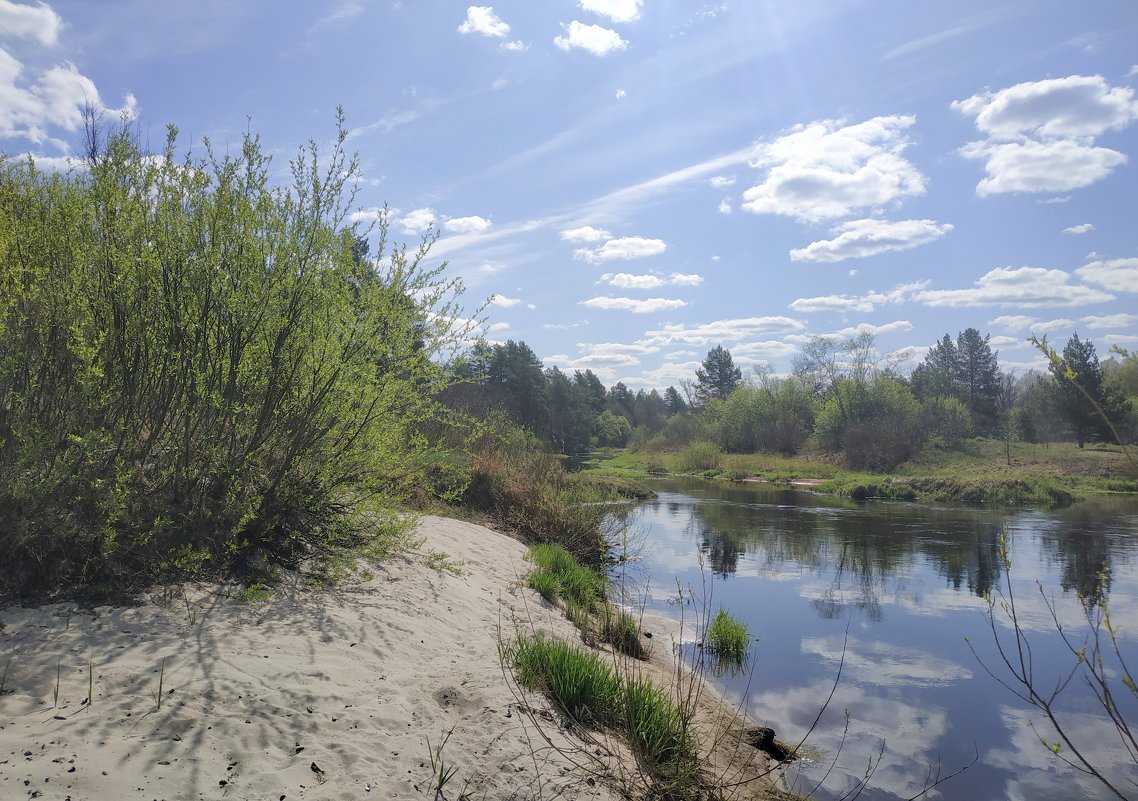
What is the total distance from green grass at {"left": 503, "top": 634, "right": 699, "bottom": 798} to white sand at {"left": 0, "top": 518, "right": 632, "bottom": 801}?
369 mm

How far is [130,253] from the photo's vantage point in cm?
570

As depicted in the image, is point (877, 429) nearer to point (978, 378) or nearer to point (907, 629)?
point (978, 378)

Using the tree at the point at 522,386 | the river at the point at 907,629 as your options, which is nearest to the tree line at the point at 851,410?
the tree at the point at 522,386

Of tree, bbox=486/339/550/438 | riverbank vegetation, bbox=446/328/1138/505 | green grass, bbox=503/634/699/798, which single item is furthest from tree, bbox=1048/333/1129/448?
green grass, bbox=503/634/699/798

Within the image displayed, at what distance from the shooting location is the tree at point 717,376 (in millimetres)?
90000

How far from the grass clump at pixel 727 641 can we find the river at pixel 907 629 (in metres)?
0.21

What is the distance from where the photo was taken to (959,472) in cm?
3909

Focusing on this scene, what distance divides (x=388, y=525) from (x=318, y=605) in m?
1.35

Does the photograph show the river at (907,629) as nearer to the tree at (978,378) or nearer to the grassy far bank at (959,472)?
the grassy far bank at (959,472)

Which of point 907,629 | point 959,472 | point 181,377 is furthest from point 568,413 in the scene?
point 181,377

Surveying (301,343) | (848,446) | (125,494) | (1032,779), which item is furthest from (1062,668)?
(848,446)

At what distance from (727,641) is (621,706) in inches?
196

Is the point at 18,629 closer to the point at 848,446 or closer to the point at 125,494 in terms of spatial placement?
the point at 125,494

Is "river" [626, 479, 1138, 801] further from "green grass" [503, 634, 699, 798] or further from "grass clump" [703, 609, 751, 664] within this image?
"green grass" [503, 634, 699, 798]
